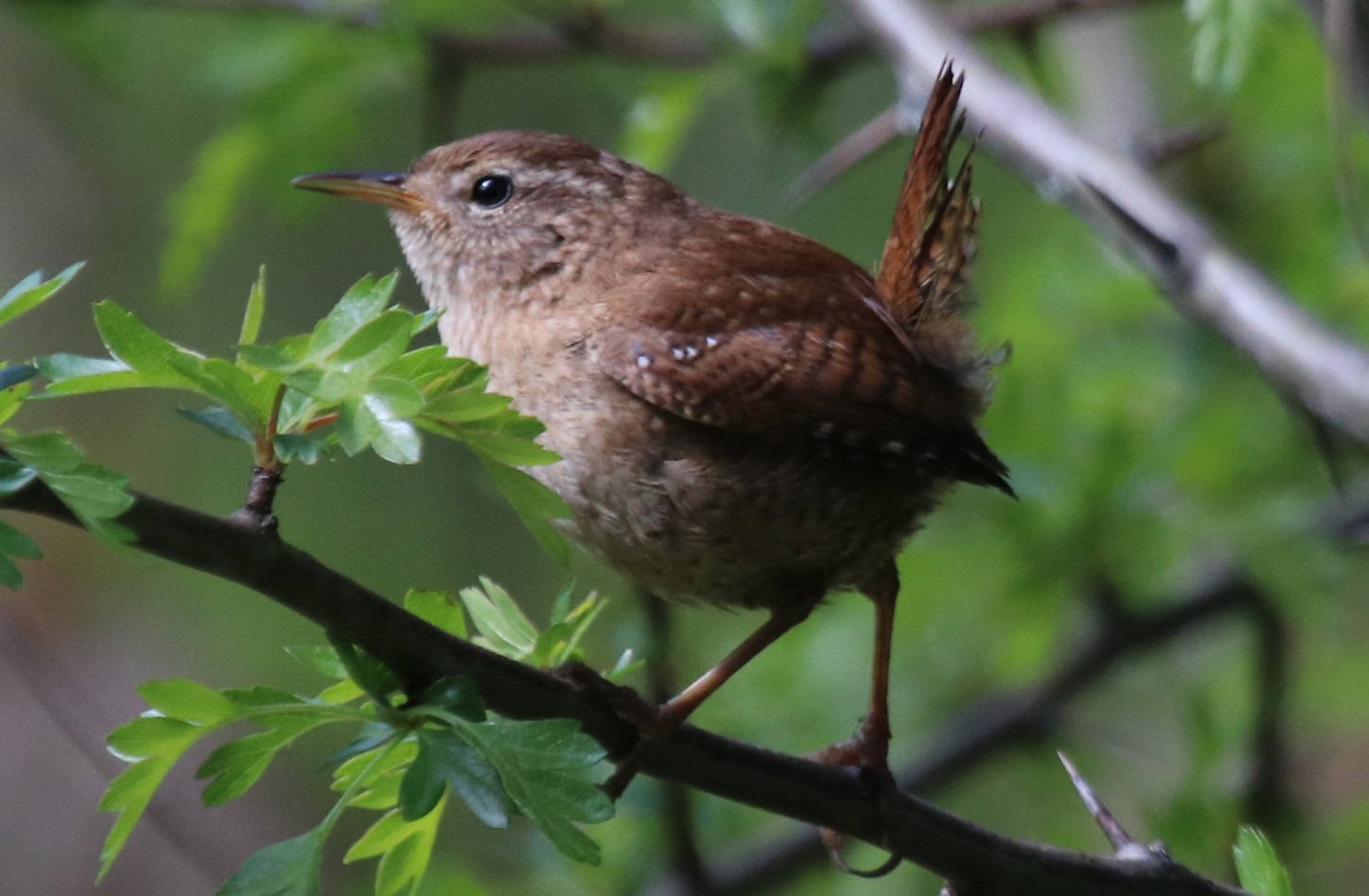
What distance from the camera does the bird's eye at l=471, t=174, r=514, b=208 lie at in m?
3.09

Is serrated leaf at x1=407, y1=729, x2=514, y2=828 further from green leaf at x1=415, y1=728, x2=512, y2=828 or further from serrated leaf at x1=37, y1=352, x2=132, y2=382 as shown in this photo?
serrated leaf at x1=37, y1=352, x2=132, y2=382

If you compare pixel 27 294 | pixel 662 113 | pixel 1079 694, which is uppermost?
pixel 662 113

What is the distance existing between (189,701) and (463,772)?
29 cm

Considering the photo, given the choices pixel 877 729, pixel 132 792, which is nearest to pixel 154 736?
pixel 132 792

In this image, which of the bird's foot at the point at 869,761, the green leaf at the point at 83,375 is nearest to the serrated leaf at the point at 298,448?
the green leaf at the point at 83,375

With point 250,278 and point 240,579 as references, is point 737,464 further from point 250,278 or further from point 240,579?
point 250,278

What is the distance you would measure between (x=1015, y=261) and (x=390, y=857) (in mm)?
2857

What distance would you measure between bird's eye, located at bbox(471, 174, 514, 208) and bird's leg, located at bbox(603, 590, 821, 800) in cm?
106

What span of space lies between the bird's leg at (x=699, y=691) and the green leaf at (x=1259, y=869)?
722 mm

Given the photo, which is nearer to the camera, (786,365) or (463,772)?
(463,772)

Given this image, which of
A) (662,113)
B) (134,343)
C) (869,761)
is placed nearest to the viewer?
(134,343)

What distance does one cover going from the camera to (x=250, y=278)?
6.77m

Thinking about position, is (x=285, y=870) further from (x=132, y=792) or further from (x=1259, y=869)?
(x=1259, y=869)

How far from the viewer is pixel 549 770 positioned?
155 cm
